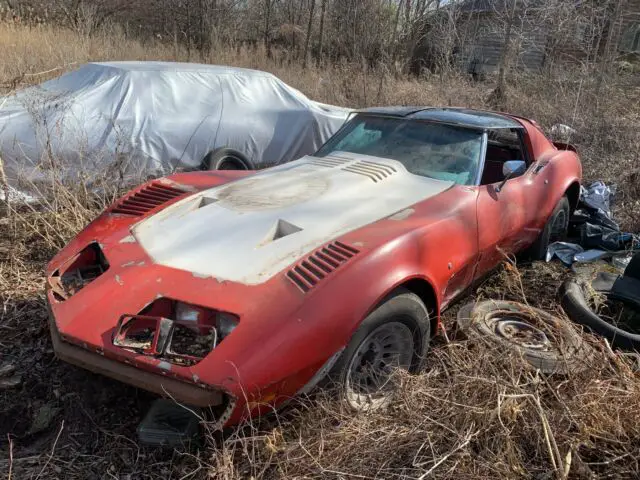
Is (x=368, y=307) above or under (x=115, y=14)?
under

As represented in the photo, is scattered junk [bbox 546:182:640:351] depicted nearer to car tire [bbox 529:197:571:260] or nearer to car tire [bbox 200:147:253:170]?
car tire [bbox 529:197:571:260]

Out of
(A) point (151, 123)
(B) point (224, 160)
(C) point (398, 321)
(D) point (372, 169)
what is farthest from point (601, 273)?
(A) point (151, 123)

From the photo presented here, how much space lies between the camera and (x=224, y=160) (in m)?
5.87

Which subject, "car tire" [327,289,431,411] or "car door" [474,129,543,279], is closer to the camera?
"car tire" [327,289,431,411]

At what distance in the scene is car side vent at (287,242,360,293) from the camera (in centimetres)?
217

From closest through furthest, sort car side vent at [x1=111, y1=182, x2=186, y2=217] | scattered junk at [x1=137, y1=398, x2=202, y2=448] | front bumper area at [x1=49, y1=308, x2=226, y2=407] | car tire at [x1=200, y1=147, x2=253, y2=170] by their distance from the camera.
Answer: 1. front bumper area at [x1=49, y1=308, x2=226, y2=407]
2. scattered junk at [x1=137, y1=398, x2=202, y2=448]
3. car side vent at [x1=111, y1=182, x2=186, y2=217]
4. car tire at [x1=200, y1=147, x2=253, y2=170]

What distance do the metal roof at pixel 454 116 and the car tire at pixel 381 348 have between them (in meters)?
1.76

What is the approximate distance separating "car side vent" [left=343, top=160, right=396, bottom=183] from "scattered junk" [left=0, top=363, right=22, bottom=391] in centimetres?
230

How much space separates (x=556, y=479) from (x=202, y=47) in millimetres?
13958

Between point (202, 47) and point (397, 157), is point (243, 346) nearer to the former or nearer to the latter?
point (397, 157)

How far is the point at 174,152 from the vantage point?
569 cm

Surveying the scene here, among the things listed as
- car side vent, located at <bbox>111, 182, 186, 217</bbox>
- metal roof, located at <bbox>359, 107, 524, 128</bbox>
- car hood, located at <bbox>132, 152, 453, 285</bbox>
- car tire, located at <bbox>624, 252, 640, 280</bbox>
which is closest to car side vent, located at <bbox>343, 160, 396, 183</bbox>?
car hood, located at <bbox>132, 152, 453, 285</bbox>

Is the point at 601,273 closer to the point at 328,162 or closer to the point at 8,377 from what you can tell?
the point at 328,162

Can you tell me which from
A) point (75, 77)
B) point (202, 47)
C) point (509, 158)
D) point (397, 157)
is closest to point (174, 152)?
point (75, 77)
